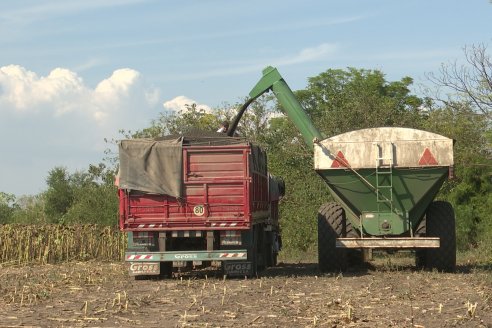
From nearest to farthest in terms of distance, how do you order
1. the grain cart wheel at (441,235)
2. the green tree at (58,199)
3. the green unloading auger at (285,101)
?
the grain cart wheel at (441,235), the green unloading auger at (285,101), the green tree at (58,199)

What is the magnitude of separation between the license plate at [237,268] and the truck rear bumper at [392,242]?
197 centimetres

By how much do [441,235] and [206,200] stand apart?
5.15m

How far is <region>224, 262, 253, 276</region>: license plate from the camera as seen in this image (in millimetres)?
17438

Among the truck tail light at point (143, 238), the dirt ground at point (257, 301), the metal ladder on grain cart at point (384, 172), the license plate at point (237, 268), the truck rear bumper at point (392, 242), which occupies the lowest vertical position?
the dirt ground at point (257, 301)

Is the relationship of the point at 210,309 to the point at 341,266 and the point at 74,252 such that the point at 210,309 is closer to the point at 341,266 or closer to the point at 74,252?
the point at 341,266

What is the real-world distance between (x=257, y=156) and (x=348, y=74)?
56.7 meters

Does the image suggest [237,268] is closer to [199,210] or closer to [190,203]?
[199,210]

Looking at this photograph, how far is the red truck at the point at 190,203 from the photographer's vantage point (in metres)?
17.2

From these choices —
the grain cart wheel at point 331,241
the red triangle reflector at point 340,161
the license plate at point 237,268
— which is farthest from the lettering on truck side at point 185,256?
the red triangle reflector at point 340,161

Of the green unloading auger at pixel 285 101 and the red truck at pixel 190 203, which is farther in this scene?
the green unloading auger at pixel 285 101

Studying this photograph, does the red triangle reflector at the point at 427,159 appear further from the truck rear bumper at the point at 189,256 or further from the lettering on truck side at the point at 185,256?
the lettering on truck side at the point at 185,256

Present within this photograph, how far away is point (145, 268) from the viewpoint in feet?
57.1

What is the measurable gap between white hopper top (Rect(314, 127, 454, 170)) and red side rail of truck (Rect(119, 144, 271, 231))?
5.68 feet

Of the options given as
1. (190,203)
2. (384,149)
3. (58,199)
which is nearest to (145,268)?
(190,203)
